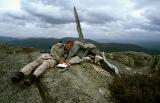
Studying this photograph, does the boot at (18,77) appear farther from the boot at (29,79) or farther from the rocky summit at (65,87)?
the boot at (29,79)

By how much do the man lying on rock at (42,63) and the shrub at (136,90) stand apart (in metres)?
4.61

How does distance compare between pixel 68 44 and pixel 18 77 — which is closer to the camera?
pixel 18 77

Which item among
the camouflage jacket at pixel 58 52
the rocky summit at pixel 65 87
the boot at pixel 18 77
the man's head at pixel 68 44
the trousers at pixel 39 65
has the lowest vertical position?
the rocky summit at pixel 65 87

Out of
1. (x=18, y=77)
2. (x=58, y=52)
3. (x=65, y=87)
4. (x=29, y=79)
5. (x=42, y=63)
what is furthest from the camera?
(x=58, y=52)

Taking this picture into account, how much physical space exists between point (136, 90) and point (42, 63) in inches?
258

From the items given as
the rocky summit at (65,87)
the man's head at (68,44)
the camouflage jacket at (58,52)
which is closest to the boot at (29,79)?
the rocky summit at (65,87)

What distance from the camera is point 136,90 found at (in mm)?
12211

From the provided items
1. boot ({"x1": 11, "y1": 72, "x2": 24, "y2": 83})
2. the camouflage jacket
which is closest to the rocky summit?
boot ({"x1": 11, "y1": 72, "x2": 24, "y2": 83})

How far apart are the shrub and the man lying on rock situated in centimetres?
461

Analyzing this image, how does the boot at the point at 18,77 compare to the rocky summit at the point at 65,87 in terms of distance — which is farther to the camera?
the boot at the point at 18,77

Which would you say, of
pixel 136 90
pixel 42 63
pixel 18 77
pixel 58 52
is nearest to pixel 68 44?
pixel 58 52

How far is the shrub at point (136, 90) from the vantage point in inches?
455

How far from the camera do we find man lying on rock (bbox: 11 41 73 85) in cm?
1348

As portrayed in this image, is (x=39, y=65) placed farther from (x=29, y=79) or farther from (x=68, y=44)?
(x=68, y=44)
